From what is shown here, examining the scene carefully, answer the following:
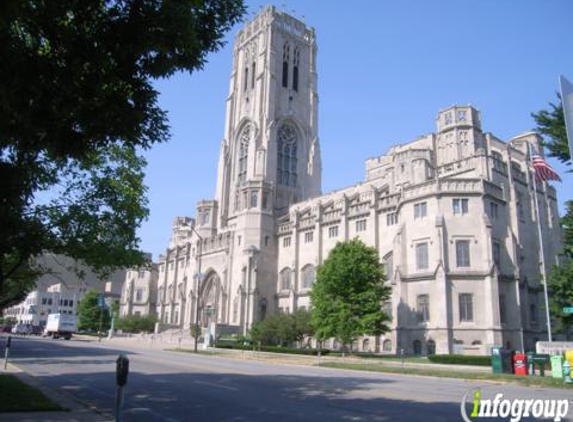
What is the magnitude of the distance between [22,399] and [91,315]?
299 feet

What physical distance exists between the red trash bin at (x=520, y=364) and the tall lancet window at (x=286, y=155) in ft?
183

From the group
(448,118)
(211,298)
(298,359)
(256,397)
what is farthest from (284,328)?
(256,397)

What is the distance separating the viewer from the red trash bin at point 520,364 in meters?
25.1

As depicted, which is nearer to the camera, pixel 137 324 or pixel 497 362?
pixel 497 362

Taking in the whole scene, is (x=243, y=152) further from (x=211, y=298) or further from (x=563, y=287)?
(x=563, y=287)

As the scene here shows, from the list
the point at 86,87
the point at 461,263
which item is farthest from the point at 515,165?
the point at 86,87

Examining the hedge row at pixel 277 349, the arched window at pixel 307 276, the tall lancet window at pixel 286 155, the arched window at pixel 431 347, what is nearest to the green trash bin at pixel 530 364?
the arched window at pixel 431 347

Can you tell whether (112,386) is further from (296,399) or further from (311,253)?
(311,253)

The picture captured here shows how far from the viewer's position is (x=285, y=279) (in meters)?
64.6

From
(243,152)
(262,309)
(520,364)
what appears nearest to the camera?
(520,364)

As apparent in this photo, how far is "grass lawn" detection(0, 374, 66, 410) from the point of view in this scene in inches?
452

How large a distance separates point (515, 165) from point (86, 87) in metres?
51.8

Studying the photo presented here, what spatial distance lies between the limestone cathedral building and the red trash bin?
30.0ft

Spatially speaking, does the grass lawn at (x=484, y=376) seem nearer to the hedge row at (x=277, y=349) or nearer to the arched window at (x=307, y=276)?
the hedge row at (x=277, y=349)
